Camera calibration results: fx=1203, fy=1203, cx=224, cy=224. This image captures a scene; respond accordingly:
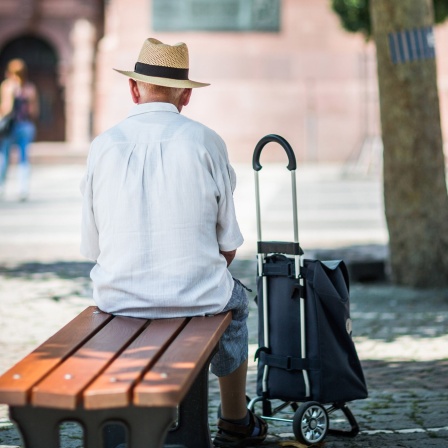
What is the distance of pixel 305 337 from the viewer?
5219mm

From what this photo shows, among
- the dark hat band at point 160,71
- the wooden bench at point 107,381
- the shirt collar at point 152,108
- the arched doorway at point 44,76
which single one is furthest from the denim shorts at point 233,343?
the arched doorway at point 44,76

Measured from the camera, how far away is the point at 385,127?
9.66m

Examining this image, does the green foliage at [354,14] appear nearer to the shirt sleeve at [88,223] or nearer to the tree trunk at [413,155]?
the tree trunk at [413,155]

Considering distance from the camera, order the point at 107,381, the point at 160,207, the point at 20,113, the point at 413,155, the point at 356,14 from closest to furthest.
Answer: the point at 107,381
the point at 160,207
the point at 413,155
the point at 20,113
the point at 356,14

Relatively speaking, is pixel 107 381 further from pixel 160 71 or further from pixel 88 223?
pixel 160 71

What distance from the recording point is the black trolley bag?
517 cm

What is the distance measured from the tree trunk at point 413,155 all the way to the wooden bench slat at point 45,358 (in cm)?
519

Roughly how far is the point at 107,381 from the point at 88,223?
3.80ft

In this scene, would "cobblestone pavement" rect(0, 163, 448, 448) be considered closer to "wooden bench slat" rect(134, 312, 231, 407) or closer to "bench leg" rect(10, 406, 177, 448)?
"wooden bench slat" rect(134, 312, 231, 407)

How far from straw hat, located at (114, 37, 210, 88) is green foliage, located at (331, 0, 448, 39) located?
47.8ft

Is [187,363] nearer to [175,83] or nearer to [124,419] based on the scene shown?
[124,419]

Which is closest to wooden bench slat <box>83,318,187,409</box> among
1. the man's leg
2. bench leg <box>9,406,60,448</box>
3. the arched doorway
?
bench leg <box>9,406,60,448</box>

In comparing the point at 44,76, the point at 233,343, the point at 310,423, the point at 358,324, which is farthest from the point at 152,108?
the point at 44,76

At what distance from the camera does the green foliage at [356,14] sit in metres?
19.1
